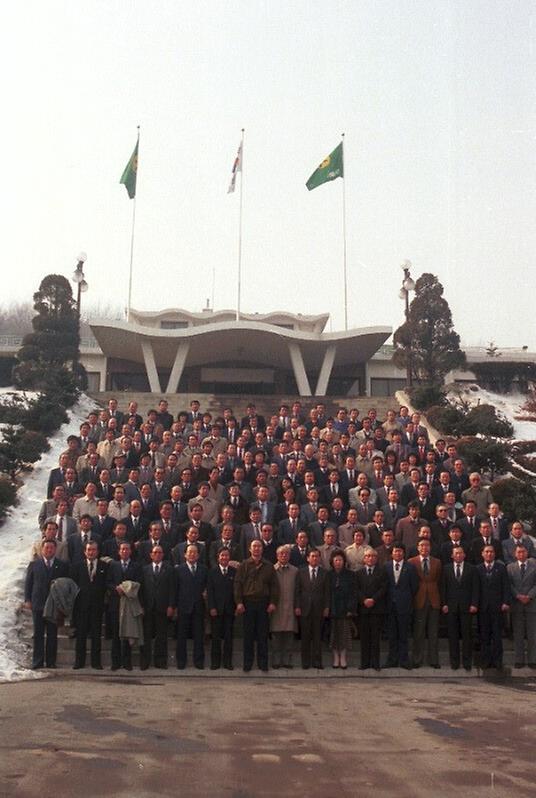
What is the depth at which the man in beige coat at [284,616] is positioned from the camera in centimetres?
823

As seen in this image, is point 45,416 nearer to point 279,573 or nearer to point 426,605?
point 279,573

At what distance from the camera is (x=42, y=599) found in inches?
313

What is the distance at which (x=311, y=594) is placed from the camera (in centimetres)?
827

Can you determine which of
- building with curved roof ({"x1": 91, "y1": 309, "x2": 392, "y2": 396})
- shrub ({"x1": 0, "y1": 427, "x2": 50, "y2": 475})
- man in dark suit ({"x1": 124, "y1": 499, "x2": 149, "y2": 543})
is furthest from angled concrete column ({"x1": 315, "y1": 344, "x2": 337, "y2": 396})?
man in dark suit ({"x1": 124, "y1": 499, "x2": 149, "y2": 543})

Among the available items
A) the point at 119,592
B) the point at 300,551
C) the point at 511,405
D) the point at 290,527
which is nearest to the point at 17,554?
the point at 119,592

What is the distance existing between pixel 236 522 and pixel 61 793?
603 centimetres

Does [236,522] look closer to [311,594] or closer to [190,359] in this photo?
[311,594]

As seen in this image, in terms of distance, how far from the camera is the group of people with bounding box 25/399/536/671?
26.6 feet

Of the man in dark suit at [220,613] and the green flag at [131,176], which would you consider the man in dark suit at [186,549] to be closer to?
the man in dark suit at [220,613]

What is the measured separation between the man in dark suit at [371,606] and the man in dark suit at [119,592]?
8.29ft

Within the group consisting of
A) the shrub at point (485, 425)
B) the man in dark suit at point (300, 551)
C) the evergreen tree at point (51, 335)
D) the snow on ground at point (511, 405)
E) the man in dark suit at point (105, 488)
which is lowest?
the man in dark suit at point (300, 551)

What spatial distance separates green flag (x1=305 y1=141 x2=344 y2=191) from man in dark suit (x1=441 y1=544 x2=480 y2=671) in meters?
21.7

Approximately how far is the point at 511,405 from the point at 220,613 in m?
18.2

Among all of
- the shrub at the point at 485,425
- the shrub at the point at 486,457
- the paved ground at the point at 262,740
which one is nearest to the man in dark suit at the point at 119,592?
the paved ground at the point at 262,740
